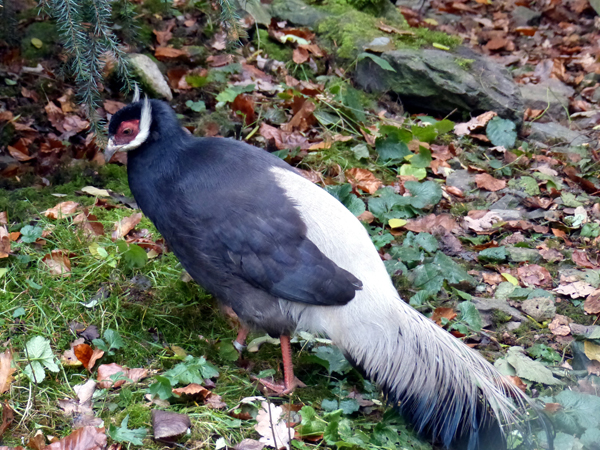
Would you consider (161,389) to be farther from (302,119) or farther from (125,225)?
(302,119)

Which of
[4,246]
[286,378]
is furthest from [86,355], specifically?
[286,378]

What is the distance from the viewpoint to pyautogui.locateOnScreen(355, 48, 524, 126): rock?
5.68 m

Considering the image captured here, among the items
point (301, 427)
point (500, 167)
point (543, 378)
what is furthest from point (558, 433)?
point (500, 167)

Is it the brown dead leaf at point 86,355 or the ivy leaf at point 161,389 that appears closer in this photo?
the ivy leaf at point 161,389

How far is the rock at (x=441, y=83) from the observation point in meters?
5.68

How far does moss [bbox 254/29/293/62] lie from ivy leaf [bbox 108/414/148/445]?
4149mm

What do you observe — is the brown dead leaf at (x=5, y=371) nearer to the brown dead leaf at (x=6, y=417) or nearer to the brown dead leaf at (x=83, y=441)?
the brown dead leaf at (x=6, y=417)

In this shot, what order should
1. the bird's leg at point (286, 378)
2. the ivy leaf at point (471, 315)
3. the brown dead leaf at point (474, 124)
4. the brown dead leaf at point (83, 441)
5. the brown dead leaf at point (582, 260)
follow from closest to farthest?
the brown dead leaf at point (83, 441)
the bird's leg at point (286, 378)
the ivy leaf at point (471, 315)
the brown dead leaf at point (582, 260)
the brown dead leaf at point (474, 124)

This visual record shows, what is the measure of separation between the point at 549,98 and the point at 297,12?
107 inches

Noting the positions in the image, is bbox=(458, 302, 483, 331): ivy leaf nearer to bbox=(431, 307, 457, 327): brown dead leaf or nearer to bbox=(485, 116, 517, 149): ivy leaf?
bbox=(431, 307, 457, 327): brown dead leaf

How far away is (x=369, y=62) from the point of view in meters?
5.86

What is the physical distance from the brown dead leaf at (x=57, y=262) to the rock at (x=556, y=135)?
4163mm

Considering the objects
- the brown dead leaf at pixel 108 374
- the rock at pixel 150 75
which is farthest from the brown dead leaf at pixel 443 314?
the rock at pixel 150 75

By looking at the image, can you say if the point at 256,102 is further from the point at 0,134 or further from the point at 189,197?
the point at 189,197
